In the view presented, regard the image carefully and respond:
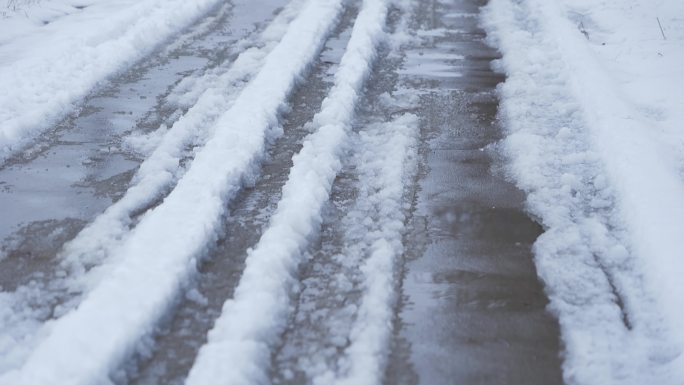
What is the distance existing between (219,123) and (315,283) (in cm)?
245

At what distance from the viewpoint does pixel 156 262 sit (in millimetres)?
3723

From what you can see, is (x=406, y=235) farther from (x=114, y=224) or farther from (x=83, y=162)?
(x=83, y=162)

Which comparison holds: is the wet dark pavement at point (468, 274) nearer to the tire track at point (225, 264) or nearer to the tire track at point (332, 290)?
the tire track at point (332, 290)

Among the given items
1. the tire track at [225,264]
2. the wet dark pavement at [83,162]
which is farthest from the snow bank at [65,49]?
the tire track at [225,264]

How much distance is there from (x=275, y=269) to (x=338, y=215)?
0.81 meters

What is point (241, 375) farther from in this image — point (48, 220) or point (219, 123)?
point (219, 123)

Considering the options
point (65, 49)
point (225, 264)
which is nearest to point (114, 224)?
point (225, 264)

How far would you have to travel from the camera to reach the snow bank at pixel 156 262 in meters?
3.01

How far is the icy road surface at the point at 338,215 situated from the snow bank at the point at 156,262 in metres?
0.01

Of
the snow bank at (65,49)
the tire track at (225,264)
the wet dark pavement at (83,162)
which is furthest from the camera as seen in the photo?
the snow bank at (65,49)

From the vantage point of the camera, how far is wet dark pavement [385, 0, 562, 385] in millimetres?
3143

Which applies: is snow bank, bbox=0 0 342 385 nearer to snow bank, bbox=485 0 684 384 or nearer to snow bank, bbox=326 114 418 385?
snow bank, bbox=326 114 418 385

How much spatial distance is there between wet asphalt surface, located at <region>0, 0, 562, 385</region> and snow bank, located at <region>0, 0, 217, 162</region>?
0.22 m

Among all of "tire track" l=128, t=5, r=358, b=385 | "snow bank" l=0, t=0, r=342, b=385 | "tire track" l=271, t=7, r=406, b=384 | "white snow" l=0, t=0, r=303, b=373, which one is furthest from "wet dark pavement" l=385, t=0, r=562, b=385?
"white snow" l=0, t=0, r=303, b=373
